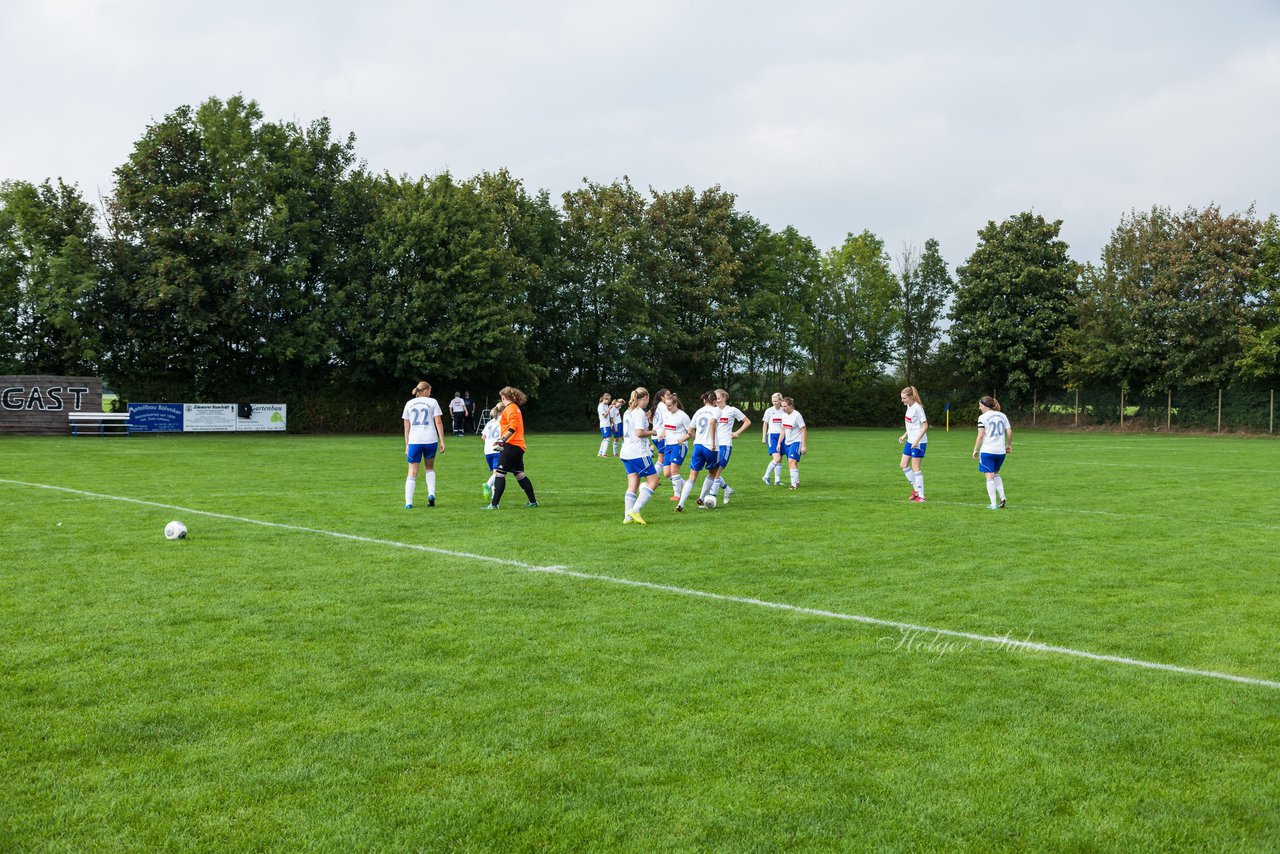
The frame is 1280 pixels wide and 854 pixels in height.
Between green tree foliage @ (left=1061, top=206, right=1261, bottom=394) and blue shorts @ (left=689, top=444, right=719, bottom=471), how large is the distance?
1755 inches

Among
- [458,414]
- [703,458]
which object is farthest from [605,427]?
[458,414]

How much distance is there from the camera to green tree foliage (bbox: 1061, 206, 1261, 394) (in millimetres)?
51031

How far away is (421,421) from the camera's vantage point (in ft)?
47.3

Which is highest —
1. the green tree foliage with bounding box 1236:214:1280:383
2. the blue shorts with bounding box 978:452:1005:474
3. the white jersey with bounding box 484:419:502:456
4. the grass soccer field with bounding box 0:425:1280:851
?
the green tree foliage with bounding box 1236:214:1280:383

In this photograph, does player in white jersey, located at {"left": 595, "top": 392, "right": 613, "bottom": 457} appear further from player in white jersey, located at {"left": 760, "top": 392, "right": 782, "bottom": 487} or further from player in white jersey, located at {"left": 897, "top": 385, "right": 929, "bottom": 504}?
player in white jersey, located at {"left": 897, "top": 385, "right": 929, "bottom": 504}

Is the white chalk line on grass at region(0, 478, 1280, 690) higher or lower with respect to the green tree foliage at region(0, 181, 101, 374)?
lower

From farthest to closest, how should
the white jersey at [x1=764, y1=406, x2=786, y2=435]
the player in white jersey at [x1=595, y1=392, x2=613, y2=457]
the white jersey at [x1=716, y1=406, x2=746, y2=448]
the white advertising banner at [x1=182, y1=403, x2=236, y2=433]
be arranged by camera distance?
the white advertising banner at [x1=182, y1=403, x2=236, y2=433], the player in white jersey at [x1=595, y1=392, x2=613, y2=457], the white jersey at [x1=764, y1=406, x2=786, y2=435], the white jersey at [x1=716, y1=406, x2=746, y2=448]

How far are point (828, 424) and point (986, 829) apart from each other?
182ft

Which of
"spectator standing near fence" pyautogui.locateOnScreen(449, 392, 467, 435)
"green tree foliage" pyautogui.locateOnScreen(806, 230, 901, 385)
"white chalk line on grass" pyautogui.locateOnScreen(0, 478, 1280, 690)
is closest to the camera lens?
"white chalk line on grass" pyautogui.locateOnScreen(0, 478, 1280, 690)

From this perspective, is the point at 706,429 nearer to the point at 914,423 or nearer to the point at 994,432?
the point at 914,423

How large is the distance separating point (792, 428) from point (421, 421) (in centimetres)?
703

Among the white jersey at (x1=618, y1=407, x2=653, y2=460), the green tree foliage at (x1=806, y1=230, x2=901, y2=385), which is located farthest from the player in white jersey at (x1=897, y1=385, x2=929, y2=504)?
the green tree foliage at (x1=806, y1=230, x2=901, y2=385)

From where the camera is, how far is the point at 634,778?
172 inches

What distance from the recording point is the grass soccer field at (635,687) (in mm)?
3992
